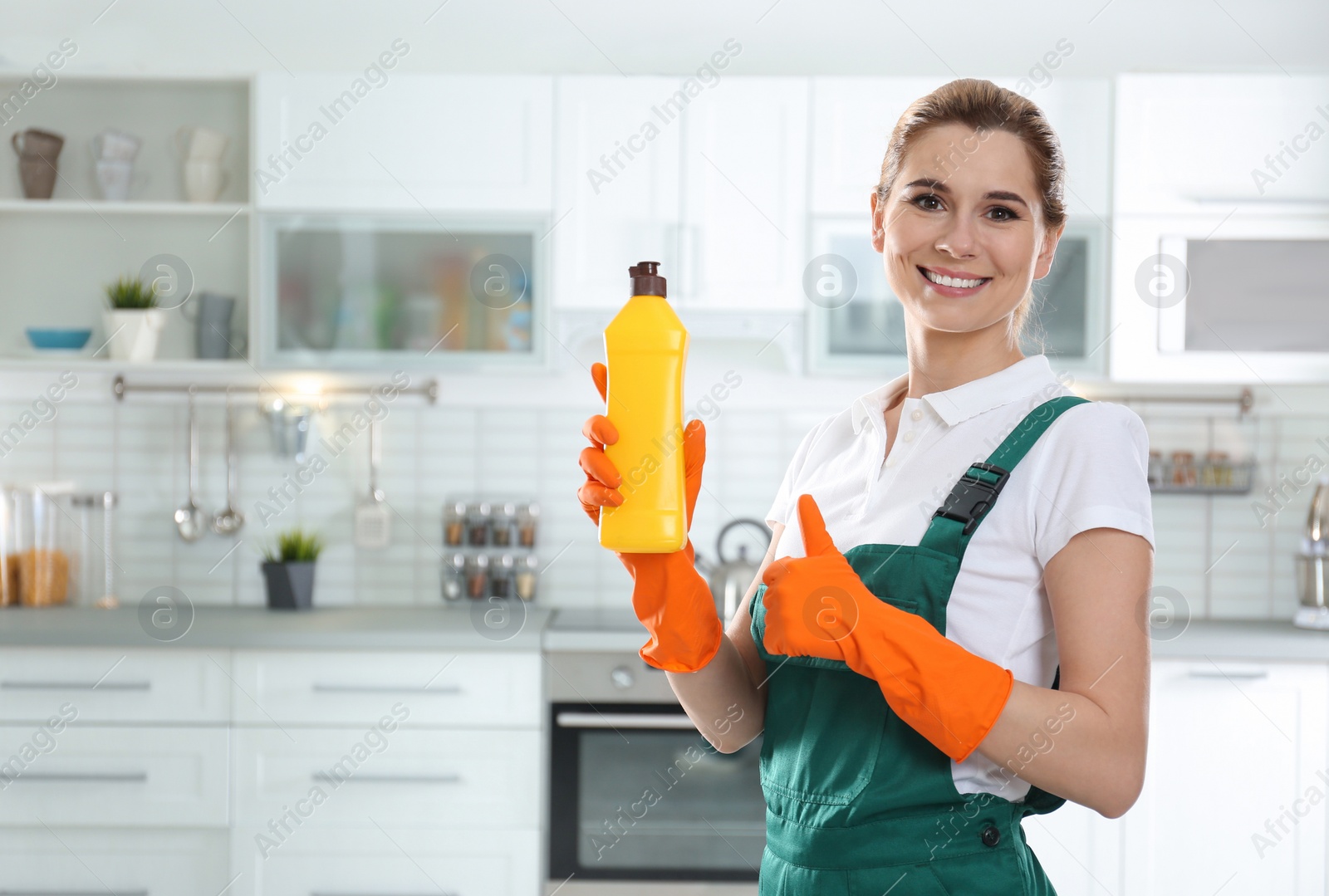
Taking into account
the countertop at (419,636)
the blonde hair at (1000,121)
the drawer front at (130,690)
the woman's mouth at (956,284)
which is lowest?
the drawer front at (130,690)

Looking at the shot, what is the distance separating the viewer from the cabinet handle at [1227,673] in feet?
7.25

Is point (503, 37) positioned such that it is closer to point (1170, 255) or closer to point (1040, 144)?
point (1170, 255)

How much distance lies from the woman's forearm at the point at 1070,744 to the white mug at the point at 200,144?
2439 mm

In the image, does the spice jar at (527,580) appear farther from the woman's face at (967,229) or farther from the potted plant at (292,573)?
the woman's face at (967,229)

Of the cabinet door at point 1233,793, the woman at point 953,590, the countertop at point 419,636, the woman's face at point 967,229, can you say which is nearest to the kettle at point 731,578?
the countertop at point 419,636

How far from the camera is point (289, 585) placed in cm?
258

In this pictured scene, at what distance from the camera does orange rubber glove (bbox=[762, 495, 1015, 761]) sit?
0.76 meters

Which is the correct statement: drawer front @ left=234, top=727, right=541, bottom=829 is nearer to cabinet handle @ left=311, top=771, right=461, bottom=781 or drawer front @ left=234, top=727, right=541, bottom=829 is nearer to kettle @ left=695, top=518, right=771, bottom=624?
cabinet handle @ left=311, top=771, right=461, bottom=781

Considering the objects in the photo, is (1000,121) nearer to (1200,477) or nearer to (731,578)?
(731,578)

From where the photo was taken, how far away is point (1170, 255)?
7.80 feet

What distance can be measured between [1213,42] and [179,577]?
3177 millimetres

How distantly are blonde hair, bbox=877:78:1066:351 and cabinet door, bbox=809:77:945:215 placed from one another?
4.91ft

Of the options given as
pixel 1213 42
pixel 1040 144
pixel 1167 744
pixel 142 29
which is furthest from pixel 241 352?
pixel 1213 42

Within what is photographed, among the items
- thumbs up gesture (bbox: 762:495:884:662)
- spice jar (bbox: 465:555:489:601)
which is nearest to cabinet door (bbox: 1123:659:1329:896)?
spice jar (bbox: 465:555:489:601)
